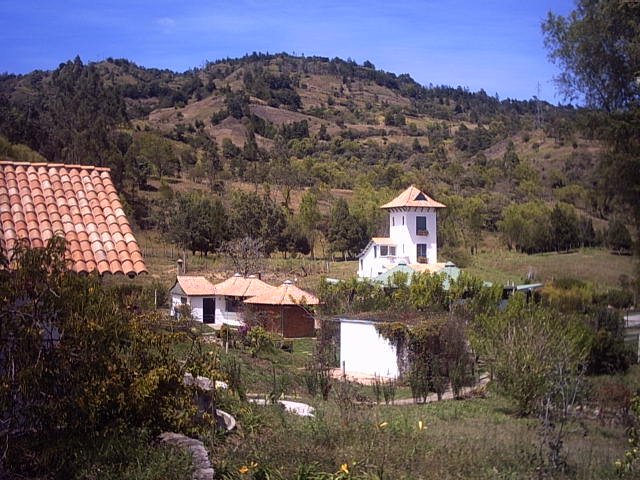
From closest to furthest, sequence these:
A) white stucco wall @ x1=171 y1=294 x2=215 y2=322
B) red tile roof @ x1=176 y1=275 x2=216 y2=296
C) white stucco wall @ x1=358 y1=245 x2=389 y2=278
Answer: red tile roof @ x1=176 y1=275 x2=216 y2=296
white stucco wall @ x1=171 y1=294 x2=215 y2=322
white stucco wall @ x1=358 y1=245 x2=389 y2=278

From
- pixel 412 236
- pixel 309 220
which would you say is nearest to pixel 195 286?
pixel 412 236

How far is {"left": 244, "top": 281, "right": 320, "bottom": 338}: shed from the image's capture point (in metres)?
31.4

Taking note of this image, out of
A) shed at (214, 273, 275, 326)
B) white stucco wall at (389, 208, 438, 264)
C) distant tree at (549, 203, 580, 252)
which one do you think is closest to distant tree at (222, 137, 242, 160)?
white stucco wall at (389, 208, 438, 264)

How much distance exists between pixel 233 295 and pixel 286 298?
384 cm

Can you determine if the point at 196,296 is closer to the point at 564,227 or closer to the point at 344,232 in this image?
the point at 344,232

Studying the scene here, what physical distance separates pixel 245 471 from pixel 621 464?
388 centimetres

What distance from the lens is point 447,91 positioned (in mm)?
165125

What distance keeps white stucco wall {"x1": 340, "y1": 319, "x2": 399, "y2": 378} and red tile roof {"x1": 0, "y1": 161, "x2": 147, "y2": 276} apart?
1415 centimetres

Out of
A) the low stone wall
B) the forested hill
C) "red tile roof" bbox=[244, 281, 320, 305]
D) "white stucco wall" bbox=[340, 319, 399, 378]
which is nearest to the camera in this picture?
the low stone wall

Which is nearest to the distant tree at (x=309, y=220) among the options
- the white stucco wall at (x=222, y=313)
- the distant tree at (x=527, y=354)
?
the white stucco wall at (x=222, y=313)

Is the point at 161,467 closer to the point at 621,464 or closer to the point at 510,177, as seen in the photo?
the point at 621,464

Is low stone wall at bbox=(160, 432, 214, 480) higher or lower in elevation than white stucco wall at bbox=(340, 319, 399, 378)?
higher

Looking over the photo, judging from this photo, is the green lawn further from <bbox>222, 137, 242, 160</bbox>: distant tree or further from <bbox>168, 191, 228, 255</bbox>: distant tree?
<bbox>222, 137, 242, 160</bbox>: distant tree

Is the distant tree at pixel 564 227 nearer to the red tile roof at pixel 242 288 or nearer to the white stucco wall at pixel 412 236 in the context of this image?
the white stucco wall at pixel 412 236
